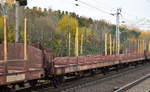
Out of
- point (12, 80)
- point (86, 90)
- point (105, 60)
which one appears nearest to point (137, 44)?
point (105, 60)

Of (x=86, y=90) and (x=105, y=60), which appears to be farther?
(x=105, y=60)

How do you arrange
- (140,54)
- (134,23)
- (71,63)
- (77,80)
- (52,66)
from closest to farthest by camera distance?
(52,66)
(71,63)
(77,80)
(140,54)
(134,23)

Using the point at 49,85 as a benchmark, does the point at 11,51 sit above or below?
above

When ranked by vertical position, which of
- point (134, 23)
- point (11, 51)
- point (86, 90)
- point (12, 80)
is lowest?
point (86, 90)

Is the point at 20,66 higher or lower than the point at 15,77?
higher

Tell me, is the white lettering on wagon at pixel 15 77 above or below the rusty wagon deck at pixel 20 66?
below

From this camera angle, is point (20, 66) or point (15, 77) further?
point (20, 66)

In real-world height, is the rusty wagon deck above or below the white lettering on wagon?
above

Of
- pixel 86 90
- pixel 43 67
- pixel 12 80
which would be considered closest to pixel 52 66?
pixel 43 67

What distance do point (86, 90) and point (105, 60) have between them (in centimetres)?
698

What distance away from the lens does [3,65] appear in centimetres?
810

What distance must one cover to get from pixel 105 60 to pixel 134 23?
108 feet

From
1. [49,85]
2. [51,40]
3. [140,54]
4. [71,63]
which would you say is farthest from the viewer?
[51,40]

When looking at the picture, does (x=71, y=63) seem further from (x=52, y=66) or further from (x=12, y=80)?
(x=12, y=80)
